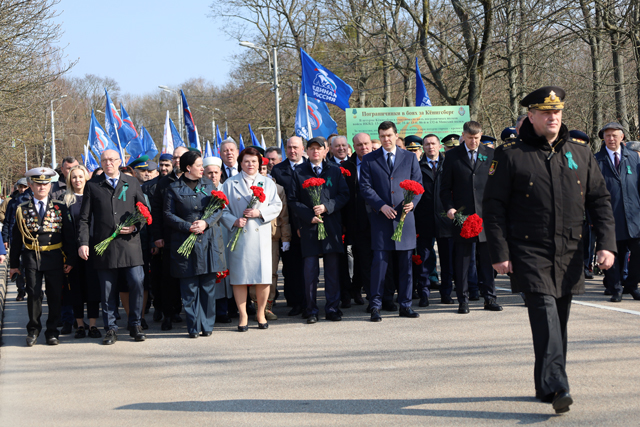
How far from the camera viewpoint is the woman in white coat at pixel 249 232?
814 cm

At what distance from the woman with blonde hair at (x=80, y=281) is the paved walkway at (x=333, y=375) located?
280mm

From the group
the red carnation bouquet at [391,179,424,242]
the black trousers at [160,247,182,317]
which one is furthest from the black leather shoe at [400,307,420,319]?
the black trousers at [160,247,182,317]

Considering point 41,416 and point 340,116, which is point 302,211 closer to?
point 41,416

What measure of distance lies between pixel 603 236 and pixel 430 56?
910 inches

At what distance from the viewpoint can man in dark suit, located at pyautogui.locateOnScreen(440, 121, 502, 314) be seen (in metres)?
8.46

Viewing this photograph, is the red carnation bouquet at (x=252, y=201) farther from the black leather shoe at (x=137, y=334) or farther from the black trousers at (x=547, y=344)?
the black trousers at (x=547, y=344)

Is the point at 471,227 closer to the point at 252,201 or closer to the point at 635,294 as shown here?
the point at 252,201

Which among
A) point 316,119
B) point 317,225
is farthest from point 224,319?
point 316,119

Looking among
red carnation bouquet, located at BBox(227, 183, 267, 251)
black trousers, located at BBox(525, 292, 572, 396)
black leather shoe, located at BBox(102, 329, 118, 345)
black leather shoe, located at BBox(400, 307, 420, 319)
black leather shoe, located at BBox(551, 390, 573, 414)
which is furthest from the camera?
black leather shoe, located at BBox(400, 307, 420, 319)

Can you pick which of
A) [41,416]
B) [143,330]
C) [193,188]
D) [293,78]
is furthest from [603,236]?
[293,78]

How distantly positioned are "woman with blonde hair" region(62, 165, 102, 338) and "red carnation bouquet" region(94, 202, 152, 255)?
23.5 inches

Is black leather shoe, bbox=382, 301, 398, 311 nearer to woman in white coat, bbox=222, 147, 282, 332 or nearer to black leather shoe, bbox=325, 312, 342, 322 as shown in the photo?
black leather shoe, bbox=325, 312, 342, 322

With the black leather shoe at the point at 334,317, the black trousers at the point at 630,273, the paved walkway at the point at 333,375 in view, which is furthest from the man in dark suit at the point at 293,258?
the black trousers at the point at 630,273

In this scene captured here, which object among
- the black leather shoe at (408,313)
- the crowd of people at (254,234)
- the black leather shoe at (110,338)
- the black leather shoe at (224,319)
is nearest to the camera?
the black leather shoe at (110,338)
